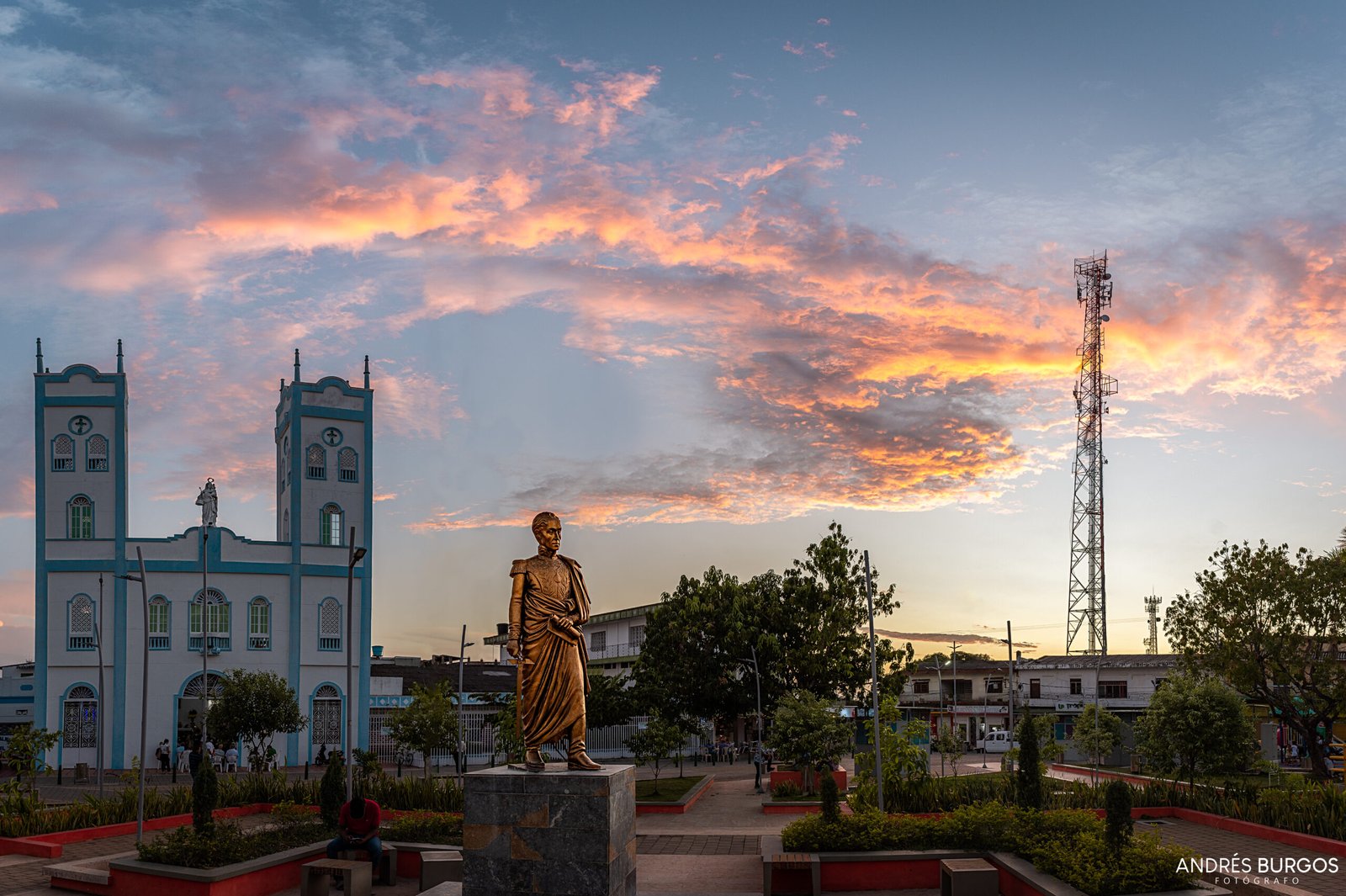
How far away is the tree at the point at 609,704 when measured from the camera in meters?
34.2

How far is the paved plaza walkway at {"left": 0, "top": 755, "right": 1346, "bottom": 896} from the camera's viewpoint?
1695 centimetres

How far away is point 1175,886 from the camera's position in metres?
13.6

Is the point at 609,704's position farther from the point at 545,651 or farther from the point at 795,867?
the point at 545,651

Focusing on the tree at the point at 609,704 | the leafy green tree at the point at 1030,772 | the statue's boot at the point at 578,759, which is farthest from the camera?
the tree at the point at 609,704

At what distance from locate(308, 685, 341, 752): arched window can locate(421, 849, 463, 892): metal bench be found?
3148cm

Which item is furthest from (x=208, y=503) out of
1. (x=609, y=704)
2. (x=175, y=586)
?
(x=609, y=704)

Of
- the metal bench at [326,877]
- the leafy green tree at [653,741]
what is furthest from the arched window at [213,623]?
the metal bench at [326,877]

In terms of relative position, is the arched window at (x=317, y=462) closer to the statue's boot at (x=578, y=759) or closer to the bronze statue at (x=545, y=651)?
the bronze statue at (x=545, y=651)

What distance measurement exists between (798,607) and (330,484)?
22.0 meters

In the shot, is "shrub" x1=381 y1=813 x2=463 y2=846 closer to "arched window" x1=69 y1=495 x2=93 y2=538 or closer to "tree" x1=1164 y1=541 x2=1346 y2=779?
"tree" x1=1164 y1=541 x2=1346 y2=779

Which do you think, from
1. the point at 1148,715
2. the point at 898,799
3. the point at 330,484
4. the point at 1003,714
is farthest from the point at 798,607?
the point at 1003,714

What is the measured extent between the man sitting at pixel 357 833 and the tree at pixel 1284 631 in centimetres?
2476

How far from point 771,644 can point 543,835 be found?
79.0ft

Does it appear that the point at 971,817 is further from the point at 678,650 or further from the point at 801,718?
the point at 678,650
